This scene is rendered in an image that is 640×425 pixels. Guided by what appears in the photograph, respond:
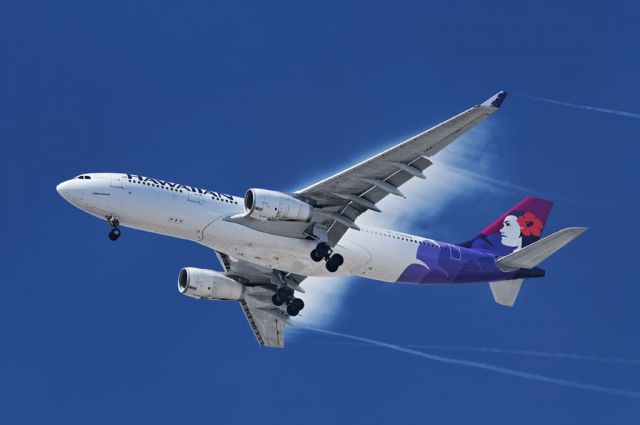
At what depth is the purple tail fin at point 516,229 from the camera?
6053 cm

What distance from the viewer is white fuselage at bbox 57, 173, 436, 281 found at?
50688mm

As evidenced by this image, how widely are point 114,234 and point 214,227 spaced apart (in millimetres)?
4346

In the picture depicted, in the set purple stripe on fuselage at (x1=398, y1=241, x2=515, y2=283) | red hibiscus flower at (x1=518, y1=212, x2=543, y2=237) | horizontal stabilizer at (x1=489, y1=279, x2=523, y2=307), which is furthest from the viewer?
red hibiscus flower at (x1=518, y1=212, x2=543, y2=237)

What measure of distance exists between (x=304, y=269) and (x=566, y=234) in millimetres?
11958

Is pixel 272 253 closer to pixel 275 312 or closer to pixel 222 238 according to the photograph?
pixel 222 238

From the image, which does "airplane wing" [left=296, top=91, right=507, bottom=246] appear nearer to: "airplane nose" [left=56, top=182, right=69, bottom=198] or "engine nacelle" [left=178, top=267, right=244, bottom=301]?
"engine nacelle" [left=178, top=267, right=244, bottom=301]

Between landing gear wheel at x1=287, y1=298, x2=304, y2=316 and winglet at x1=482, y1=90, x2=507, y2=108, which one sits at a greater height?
winglet at x1=482, y1=90, x2=507, y2=108

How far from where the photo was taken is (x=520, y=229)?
62.2 meters

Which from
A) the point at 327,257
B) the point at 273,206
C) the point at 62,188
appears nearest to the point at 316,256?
the point at 327,257

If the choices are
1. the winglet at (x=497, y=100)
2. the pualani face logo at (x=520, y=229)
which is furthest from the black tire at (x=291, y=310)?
the winglet at (x=497, y=100)

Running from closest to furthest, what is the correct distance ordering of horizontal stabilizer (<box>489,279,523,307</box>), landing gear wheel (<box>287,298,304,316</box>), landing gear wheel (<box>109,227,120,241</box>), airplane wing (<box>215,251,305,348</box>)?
1. landing gear wheel (<box>109,227,120,241</box>)
2. landing gear wheel (<box>287,298,304,316</box>)
3. horizontal stabilizer (<box>489,279,523,307</box>)
4. airplane wing (<box>215,251,305,348</box>)

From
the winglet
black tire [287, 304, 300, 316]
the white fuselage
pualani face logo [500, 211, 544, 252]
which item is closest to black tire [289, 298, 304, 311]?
black tire [287, 304, 300, 316]

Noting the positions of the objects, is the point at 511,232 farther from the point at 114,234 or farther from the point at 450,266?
the point at 114,234

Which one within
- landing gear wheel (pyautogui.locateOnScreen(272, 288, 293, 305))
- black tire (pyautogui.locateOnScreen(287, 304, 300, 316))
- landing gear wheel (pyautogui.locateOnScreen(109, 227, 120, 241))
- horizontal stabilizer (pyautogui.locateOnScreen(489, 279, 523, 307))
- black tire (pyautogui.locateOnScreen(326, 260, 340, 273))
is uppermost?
horizontal stabilizer (pyautogui.locateOnScreen(489, 279, 523, 307))
